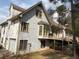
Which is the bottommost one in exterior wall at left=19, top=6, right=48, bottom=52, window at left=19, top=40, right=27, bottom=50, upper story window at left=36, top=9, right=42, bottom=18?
window at left=19, top=40, right=27, bottom=50

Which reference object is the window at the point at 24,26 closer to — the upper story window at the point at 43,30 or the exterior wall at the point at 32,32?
the exterior wall at the point at 32,32

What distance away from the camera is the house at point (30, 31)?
2730 centimetres

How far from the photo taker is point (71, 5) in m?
19.4

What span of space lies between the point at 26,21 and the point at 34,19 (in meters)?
2.31

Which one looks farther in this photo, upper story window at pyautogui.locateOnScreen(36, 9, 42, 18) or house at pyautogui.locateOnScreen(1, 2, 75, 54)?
upper story window at pyautogui.locateOnScreen(36, 9, 42, 18)

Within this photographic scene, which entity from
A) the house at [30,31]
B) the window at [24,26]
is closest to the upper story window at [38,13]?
the house at [30,31]

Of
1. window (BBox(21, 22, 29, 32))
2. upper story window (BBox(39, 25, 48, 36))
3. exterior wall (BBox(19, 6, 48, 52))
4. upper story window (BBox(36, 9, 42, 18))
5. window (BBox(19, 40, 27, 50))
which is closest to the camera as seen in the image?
window (BBox(19, 40, 27, 50))

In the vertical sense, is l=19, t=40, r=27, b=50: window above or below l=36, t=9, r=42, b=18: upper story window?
below

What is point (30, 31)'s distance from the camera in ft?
95.1

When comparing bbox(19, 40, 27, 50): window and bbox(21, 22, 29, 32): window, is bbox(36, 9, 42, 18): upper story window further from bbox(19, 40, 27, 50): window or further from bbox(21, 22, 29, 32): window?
bbox(19, 40, 27, 50): window

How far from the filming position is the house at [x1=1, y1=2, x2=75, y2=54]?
27297mm

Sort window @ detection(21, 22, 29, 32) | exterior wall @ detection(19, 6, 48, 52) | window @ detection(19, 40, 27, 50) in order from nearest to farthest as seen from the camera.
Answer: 1. window @ detection(19, 40, 27, 50)
2. window @ detection(21, 22, 29, 32)
3. exterior wall @ detection(19, 6, 48, 52)

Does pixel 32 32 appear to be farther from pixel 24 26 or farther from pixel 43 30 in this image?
pixel 43 30

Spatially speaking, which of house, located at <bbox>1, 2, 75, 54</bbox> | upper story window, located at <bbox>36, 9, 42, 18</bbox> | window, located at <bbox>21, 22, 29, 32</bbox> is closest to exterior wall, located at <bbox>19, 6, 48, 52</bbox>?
house, located at <bbox>1, 2, 75, 54</bbox>
